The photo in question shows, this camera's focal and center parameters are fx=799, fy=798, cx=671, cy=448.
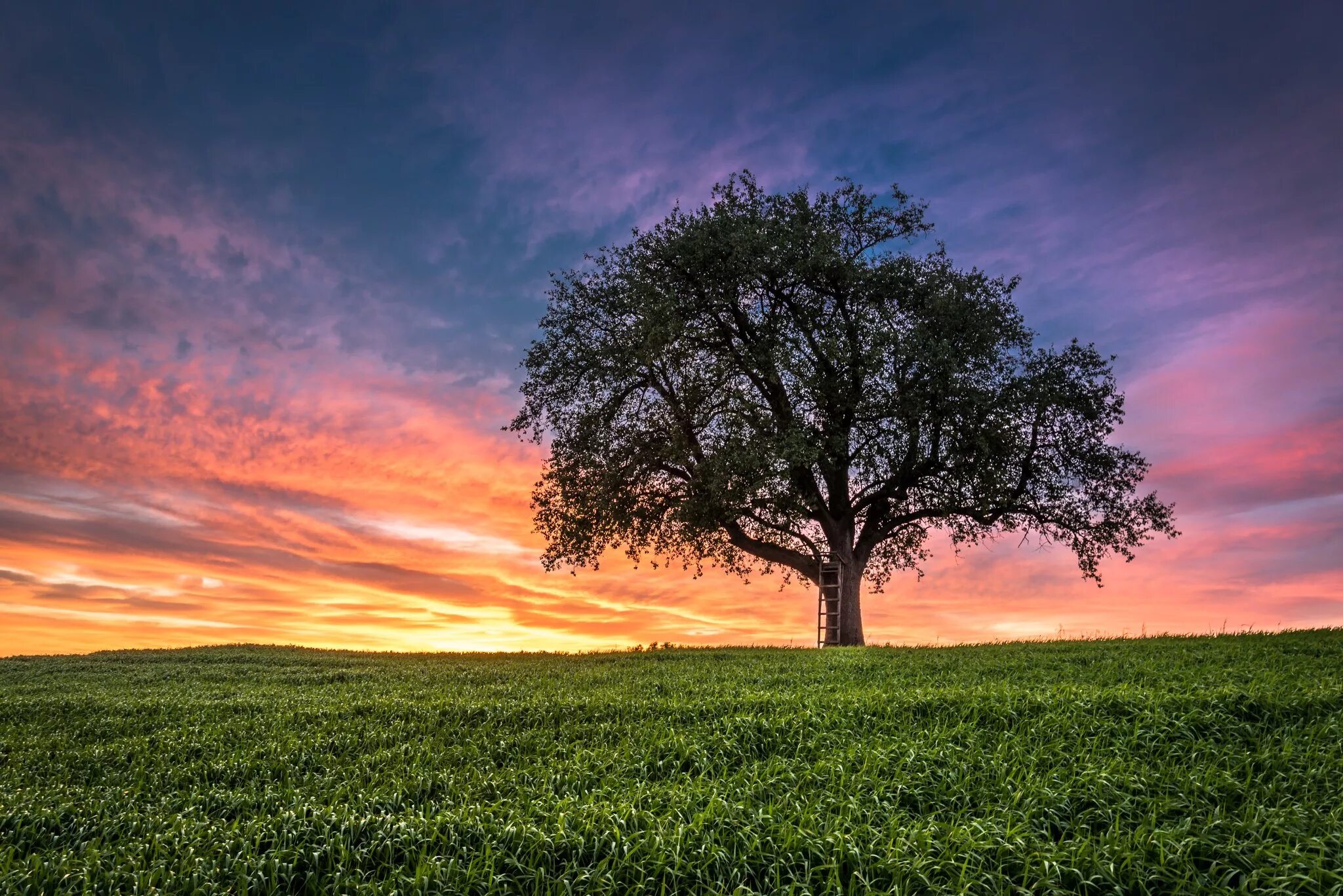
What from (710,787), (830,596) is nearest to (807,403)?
(830,596)

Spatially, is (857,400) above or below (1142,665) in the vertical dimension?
above

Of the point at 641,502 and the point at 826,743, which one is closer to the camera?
the point at 826,743

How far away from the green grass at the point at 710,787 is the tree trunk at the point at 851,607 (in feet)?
40.2

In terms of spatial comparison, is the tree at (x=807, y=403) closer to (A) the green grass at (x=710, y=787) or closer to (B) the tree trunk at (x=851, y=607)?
(B) the tree trunk at (x=851, y=607)

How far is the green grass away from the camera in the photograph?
21.3ft

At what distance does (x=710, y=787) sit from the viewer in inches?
326

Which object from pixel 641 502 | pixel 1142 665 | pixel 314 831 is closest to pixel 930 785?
pixel 314 831

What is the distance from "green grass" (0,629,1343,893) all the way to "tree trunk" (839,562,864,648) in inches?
483

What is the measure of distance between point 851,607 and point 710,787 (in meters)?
21.0

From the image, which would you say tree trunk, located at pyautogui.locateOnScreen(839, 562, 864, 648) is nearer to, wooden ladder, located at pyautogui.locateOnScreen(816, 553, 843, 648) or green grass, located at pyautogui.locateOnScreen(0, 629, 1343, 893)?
wooden ladder, located at pyautogui.locateOnScreen(816, 553, 843, 648)

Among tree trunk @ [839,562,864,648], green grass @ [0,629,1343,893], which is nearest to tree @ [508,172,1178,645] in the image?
tree trunk @ [839,562,864,648]

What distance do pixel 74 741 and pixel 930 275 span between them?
2736 centimetres

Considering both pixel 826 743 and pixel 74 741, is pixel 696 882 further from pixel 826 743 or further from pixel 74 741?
pixel 74 741

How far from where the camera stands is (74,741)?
1270cm
